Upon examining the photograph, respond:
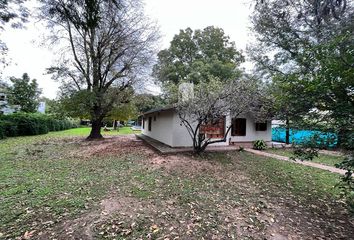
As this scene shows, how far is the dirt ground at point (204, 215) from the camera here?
3213mm

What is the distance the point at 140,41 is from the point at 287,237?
1430 cm

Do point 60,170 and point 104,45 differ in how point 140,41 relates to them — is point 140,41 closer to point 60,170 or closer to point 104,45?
point 104,45

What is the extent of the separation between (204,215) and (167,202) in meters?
0.90

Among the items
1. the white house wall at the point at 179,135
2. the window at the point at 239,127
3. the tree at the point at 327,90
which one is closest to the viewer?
the tree at the point at 327,90

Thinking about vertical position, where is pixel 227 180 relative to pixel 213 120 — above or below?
below

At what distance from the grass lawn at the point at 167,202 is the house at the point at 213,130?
3.75 meters

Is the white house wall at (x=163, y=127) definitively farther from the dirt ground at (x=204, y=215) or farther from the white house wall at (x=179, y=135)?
the dirt ground at (x=204, y=215)

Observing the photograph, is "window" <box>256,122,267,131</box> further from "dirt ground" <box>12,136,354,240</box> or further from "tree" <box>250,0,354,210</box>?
"tree" <box>250,0,354,210</box>

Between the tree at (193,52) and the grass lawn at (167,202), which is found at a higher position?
the tree at (193,52)

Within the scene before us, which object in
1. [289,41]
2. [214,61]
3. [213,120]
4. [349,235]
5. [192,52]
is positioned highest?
[192,52]

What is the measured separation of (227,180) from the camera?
6.00 metres

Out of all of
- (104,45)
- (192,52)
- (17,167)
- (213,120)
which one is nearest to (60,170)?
(17,167)

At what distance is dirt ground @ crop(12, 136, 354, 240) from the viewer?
3.21 m

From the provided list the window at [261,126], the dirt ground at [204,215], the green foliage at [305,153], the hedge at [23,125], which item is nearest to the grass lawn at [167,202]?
the dirt ground at [204,215]
